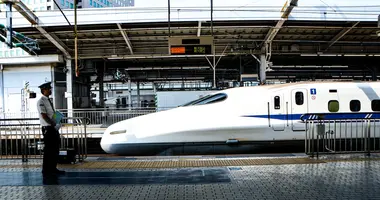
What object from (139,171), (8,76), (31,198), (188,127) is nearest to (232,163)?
(139,171)

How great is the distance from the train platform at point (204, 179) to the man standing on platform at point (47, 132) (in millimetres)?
205

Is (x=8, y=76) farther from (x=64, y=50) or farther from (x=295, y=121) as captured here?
(x=295, y=121)

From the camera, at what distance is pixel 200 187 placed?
15.6 feet

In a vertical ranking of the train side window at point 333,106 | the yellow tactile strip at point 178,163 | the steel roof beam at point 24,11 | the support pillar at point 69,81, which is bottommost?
the yellow tactile strip at point 178,163

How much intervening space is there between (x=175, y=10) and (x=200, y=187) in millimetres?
11502

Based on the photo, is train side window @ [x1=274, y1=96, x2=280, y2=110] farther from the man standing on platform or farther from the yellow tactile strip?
the man standing on platform

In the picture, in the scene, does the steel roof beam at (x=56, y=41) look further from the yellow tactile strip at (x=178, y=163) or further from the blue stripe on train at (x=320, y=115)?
the blue stripe on train at (x=320, y=115)

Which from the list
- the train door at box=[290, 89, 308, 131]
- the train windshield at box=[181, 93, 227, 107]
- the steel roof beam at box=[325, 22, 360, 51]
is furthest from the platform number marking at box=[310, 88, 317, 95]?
the steel roof beam at box=[325, 22, 360, 51]

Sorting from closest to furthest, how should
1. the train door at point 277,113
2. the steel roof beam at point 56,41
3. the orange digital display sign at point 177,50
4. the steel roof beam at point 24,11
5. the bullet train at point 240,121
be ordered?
the bullet train at point 240,121, the train door at point 277,113, the steel roof beam at point 24,11, the orange digital display sign at point 177,50, the steel roof beam at point 56,41

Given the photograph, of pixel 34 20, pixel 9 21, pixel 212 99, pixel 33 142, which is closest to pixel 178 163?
pixel 212 99

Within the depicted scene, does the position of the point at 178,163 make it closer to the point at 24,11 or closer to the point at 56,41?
the point at 24,11

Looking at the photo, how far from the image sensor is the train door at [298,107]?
9664 mm

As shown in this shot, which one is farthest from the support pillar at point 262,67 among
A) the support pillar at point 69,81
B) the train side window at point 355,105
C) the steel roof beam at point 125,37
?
the support pillar at point 69,81

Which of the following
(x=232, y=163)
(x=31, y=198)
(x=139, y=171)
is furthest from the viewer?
(x=232, y=163)
